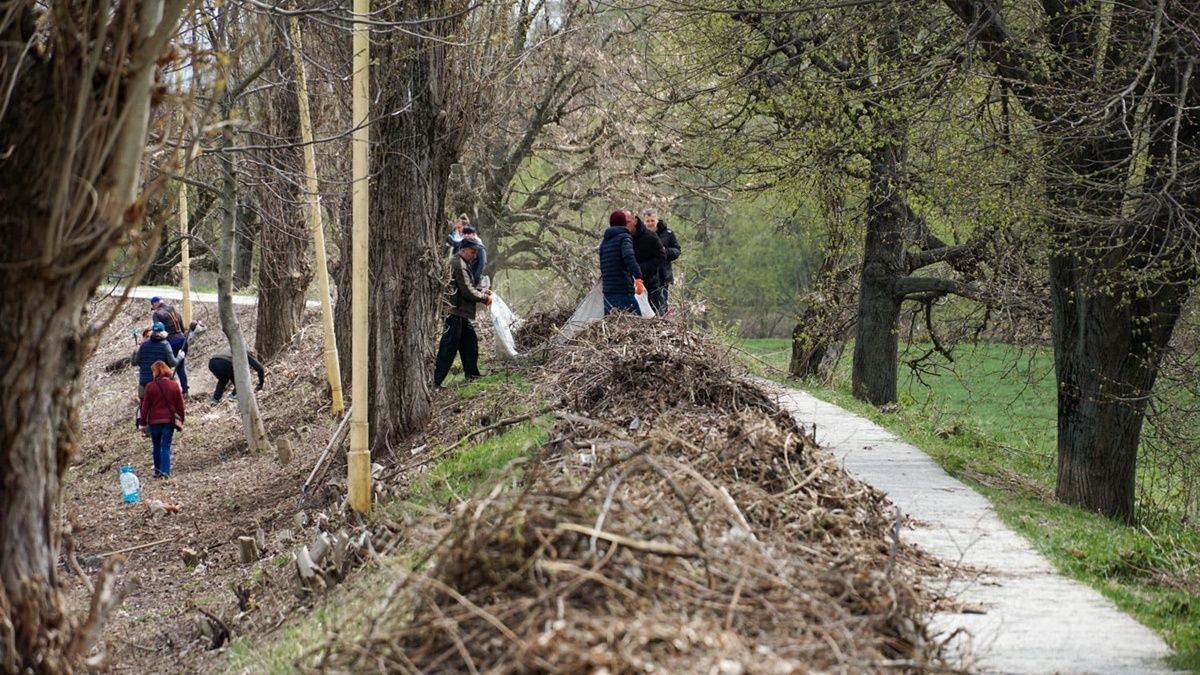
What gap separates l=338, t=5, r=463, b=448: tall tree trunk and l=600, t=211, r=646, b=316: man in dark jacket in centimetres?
232

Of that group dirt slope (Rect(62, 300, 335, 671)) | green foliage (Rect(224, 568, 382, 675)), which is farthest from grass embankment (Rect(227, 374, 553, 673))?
dirt slope (Rect(62, 300, 335, 671))

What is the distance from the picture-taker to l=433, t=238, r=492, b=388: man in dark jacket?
51.1ft

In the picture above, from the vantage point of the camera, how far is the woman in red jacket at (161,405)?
1642cm

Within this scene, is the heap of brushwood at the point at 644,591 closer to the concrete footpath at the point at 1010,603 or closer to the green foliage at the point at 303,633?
the concrete footpath at the point at 1010,603

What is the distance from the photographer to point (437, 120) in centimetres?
1364

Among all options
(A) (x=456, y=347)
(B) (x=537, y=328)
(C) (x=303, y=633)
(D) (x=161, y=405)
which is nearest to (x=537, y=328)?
(B) (x=537, y=328)

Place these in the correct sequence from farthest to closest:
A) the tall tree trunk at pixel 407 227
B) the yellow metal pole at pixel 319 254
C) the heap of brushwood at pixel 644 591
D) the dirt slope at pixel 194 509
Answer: the yellow metal pole at pixel 319 254 → the tall tree trunk at pixel 407 227 → the dirt slope at pixel 194 509 → the heap of brushwood at pixel 644 591

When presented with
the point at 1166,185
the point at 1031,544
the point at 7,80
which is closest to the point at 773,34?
the point at 1166,185

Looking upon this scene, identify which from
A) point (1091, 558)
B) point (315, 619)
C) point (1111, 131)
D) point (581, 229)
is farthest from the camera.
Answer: point (581, 229)

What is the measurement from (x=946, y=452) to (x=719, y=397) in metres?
5.21

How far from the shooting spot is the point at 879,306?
A: 20.6m

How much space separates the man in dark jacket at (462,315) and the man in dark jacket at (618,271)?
1509 millimetres

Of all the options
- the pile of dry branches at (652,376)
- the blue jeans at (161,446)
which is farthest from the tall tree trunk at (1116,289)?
the blue jeans at (161,446)

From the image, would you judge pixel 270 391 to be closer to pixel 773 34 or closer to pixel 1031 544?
pixel 773 34
